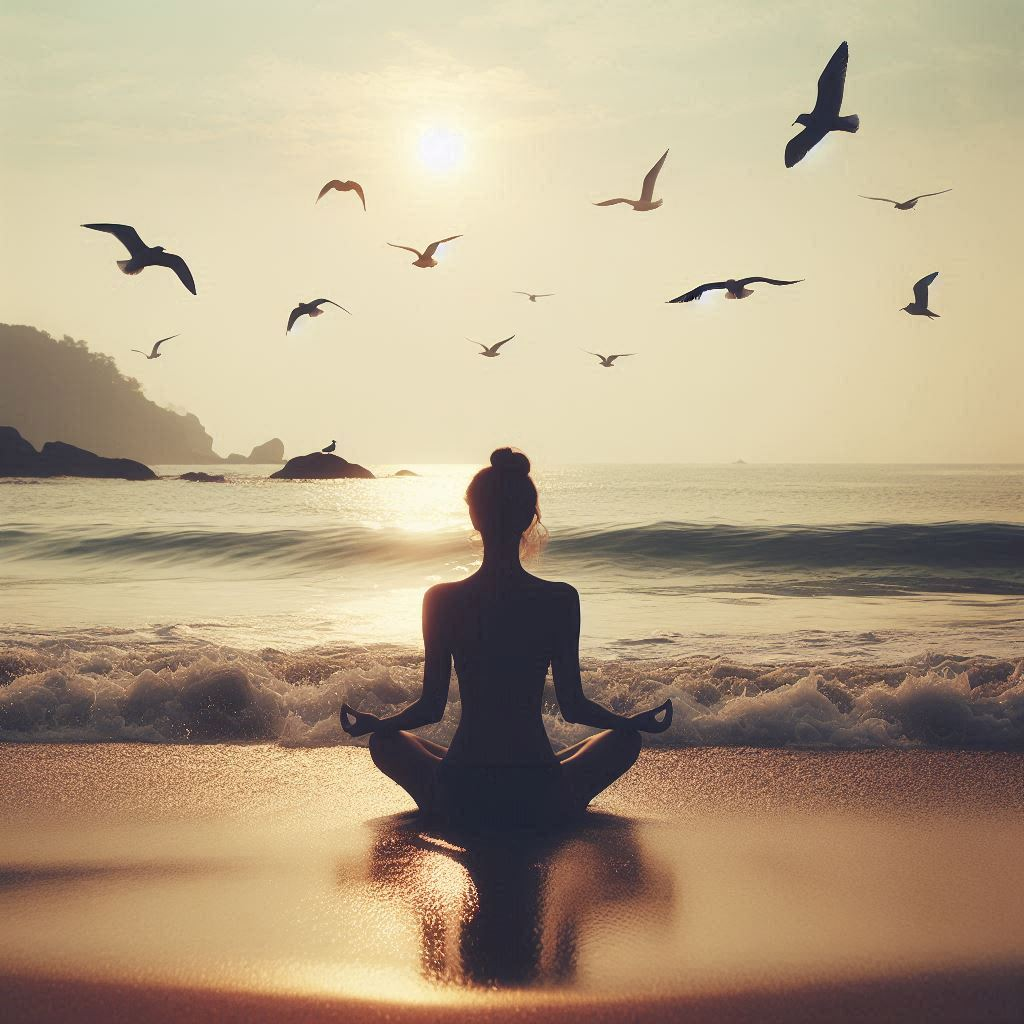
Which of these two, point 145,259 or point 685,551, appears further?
point 685,551

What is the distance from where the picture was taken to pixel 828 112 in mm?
9375

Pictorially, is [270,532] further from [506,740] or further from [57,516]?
[506,740]

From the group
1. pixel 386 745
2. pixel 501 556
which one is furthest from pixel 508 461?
pixel 386 745

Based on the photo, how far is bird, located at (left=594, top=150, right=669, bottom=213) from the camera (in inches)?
507

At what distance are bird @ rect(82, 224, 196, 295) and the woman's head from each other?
263 inches

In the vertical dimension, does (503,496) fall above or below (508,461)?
below

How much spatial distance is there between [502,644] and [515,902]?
980mm

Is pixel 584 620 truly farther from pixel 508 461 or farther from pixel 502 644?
pixel 508 461

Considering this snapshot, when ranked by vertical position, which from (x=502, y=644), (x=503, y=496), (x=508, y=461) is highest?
(x=508, y=461)

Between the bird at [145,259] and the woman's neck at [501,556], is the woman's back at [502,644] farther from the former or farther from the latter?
the bird at [145,259]

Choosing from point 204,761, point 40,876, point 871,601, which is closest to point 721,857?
point 40,876

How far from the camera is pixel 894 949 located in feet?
10.8

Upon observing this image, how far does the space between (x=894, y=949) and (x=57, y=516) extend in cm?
3063

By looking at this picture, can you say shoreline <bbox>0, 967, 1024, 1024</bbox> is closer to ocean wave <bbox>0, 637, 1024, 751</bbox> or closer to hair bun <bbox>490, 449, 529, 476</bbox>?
hair bun <bbox>490, 449, 529, 476</bbox>
